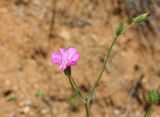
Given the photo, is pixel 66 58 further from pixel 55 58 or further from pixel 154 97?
pixel 154 97

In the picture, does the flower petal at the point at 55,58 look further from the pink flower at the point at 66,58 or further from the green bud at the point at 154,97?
the green bud at the point at 154,97

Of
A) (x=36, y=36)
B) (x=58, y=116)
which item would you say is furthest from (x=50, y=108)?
(x=36, y=36)

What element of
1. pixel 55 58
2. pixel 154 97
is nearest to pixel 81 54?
pixel 55 58

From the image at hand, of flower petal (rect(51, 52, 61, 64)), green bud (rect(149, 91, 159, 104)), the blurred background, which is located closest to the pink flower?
flower petal (rect(51, 52, 61, 64))

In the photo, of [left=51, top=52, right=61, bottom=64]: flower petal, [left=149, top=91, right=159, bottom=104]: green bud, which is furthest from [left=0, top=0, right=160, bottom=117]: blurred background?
[left=149, top=91, right=159, bottom=104]: green bud

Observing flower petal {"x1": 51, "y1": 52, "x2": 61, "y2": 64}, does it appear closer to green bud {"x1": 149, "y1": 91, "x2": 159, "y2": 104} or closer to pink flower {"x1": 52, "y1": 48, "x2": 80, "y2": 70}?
pink flower {"x1": 52, "y1": 48, "x2": 80, "y2": 70}

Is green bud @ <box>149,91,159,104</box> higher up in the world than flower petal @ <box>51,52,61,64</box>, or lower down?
lower down

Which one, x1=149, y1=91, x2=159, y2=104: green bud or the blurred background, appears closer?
x1=149, y1=91, x2=159, y2=104: green bud

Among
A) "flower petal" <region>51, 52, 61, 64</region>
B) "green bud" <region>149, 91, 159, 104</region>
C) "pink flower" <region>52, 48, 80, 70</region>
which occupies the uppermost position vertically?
"flower petal" <region>51, 52, 61, 64</region>
